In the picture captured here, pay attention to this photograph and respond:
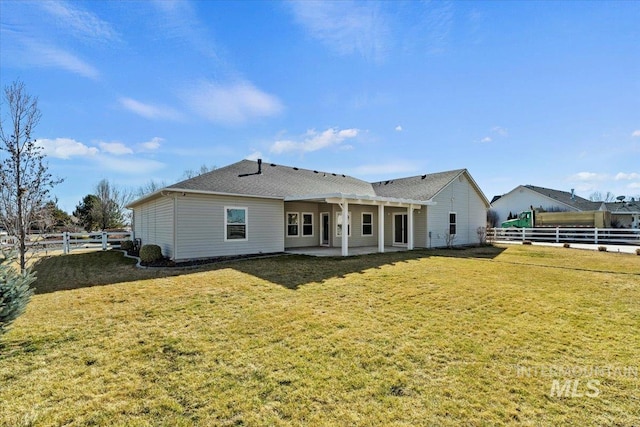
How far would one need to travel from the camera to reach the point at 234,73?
42.6ft

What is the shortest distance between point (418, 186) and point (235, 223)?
12325 millimetres

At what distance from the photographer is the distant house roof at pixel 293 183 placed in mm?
12679

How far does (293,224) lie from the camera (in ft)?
52.6

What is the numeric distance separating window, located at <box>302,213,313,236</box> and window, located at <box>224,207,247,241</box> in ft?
13.6

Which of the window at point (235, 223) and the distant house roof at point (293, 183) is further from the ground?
the distant house roof at point (293, 183)

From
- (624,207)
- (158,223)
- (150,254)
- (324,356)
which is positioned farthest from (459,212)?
(624,207)

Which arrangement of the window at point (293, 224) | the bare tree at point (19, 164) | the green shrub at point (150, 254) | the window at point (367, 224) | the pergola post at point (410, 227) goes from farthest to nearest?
the window at point (367, 224)
the pergola post at point (410, 227)
the window at point (293, 224)
the green shrub at point (150, 254)
the bare tree at point (19, 164)

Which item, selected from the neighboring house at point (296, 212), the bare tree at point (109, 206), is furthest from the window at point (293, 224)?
the bare tree at point (109, 206)

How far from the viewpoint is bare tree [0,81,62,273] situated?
840cm

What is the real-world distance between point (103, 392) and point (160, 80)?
12366 millimetres

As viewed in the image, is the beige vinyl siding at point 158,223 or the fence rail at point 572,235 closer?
the beige vinyl siding at point 158,223

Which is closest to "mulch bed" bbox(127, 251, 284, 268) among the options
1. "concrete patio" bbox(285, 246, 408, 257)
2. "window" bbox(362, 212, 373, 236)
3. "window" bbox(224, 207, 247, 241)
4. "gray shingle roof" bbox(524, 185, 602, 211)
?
"window" bbox(224, 207, 247, 241)

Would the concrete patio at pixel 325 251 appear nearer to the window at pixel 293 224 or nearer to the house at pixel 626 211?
the window at pixel 293 224

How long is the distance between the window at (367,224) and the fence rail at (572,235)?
1198 cm
